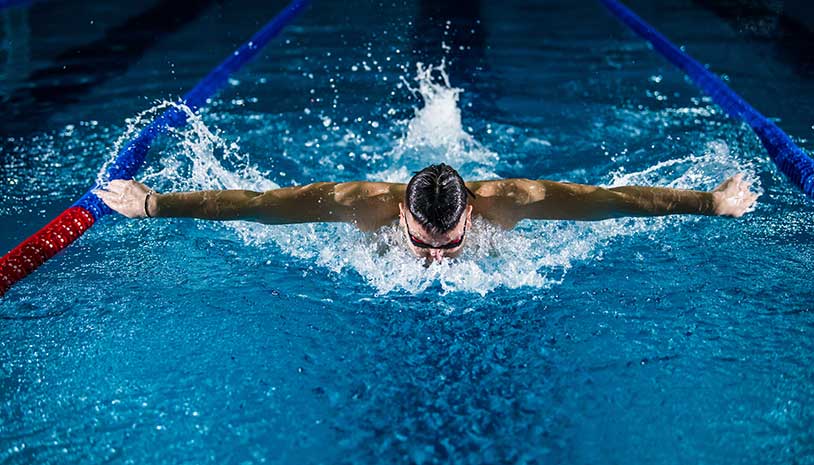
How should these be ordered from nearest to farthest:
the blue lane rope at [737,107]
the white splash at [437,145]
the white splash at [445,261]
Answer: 1. the white splash at [445,261]
2. the blue lane rope at [737,107]
3. the white splash at [437,145]

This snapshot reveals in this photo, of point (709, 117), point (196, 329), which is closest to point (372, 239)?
point (196, 329)

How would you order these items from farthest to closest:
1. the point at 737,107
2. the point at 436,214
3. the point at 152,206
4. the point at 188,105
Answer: the point at 188,105, the point at 737,107, the point at 152,206, the point at 436,214

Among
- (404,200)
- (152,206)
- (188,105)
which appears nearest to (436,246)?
(404,200)

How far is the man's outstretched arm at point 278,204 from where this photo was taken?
2709 mm

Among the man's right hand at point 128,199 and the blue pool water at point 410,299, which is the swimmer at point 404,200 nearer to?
the man's right hand at point 128,199

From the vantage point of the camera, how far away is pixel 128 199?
2.78 meters

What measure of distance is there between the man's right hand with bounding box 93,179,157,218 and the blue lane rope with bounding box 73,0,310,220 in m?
0.38

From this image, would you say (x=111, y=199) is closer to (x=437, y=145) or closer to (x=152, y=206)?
(x=152, y=206)

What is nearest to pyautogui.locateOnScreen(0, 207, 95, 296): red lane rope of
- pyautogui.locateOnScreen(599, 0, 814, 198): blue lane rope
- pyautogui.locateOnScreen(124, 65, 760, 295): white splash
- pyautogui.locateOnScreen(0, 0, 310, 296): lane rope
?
pyautogui.locateOnScreen(0, 0, 310, 296): lane rope

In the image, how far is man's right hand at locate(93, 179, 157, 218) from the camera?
2.77 meters

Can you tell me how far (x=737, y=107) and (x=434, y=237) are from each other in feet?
8.88

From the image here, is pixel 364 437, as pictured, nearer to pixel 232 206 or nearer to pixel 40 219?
pixel 232 206

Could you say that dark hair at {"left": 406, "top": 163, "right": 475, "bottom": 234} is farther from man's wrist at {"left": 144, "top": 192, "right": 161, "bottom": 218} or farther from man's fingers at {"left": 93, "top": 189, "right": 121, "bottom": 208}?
man's fingers at {"left": 93, "top": 189, "right": 121, "bottom": 208}

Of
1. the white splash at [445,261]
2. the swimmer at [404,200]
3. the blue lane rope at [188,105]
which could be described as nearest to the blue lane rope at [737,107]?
the white splash at [445,261]
